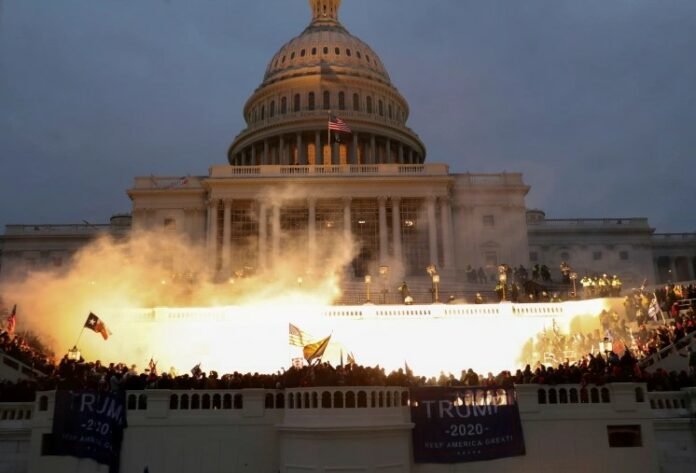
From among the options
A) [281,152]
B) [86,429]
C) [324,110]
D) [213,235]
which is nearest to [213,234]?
[213,235]

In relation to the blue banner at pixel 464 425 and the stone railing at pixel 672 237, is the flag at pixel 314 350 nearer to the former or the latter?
the blue banner at pixel 464 425

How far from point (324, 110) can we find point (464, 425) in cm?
6363

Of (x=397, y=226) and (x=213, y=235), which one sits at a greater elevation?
(x=397, y=226)

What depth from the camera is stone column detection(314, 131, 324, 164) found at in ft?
251

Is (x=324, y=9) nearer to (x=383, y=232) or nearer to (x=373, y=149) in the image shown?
(x=373, y=149)

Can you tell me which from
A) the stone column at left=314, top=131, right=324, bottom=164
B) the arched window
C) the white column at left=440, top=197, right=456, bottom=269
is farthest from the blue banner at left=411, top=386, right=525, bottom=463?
the arched window

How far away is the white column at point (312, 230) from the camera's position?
181 feet

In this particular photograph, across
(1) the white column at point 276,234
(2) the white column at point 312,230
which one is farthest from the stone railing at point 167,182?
(2) the white column at point 312,230

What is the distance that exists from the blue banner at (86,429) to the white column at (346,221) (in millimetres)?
37798

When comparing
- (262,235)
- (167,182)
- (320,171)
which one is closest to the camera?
(262,235)

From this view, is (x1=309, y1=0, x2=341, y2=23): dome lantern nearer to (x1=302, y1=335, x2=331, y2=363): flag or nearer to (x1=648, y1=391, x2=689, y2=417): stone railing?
(x1=302, y1=335, x2=331, y2=363): flag

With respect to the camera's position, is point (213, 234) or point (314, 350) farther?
point (213, 234)

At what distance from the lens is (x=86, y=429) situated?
19141 millimetres

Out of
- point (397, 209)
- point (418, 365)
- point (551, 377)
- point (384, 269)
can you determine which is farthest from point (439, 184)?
point (551, 377)
